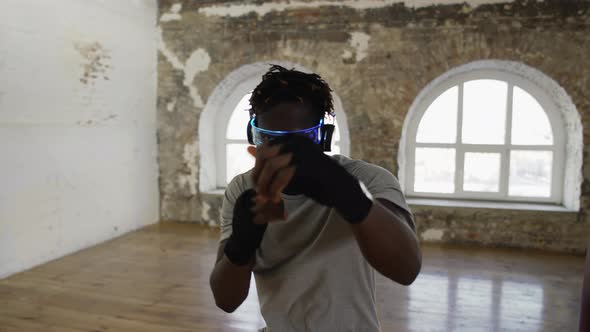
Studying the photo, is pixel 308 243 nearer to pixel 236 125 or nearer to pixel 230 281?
pixel 230 281

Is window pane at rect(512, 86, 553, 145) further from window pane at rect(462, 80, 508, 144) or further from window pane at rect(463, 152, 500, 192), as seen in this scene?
window pane at rect(463, 152, 500, 192)

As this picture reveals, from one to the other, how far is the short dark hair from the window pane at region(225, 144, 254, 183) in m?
4.72

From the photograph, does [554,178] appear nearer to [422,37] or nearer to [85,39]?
[422,37]

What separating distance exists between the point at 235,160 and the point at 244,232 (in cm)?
496

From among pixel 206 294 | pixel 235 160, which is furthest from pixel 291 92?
pixel 235 160

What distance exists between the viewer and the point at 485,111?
497 cm

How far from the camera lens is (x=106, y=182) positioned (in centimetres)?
474

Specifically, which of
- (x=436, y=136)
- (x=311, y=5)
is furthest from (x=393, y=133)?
(x=311, y=5)

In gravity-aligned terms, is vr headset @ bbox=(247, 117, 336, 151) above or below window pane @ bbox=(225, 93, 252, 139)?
below

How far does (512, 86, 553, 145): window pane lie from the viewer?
16.0ft

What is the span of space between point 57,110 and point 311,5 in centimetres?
284

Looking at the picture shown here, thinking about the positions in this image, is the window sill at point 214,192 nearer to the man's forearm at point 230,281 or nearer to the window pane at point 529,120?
the window pane at point 529,120

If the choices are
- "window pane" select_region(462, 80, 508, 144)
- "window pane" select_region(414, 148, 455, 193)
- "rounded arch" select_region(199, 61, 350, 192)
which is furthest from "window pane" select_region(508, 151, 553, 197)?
"rounded arch" select_region(199, 61, 350, 192)

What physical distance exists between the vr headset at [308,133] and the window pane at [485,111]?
426 centimetres
